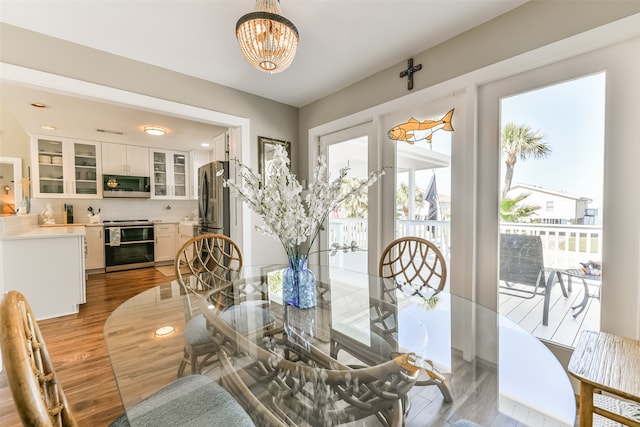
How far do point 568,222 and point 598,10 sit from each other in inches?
45.6

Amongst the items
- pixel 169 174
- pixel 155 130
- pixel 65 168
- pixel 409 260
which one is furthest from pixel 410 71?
pixel 65 168

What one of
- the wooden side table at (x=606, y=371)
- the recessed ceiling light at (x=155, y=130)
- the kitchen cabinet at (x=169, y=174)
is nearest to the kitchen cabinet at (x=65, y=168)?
the kitchen cabinet at (x=169, y=174)

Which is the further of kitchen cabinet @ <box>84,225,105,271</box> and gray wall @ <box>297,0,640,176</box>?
kitchen cabinet @ <box>84,225,105,271</box>

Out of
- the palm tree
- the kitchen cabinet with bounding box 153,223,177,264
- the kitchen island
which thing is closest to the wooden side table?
the palm tree

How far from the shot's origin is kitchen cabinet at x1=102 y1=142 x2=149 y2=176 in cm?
495

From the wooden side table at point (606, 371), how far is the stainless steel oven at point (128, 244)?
5922mm

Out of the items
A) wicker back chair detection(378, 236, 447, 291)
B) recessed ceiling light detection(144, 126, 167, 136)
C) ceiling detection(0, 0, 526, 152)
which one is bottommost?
wicker back chair detection(378, 236, 447, 291)

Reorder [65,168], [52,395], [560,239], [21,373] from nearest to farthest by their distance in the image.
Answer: [21,373] → [52,395] → [560,239] → [65,168]

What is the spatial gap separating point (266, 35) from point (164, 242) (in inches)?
199

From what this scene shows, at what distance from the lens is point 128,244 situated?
4930 millimetres

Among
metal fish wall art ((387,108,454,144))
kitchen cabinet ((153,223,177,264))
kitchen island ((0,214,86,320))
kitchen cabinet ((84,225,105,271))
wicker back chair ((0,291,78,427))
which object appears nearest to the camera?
wicker back chair ((0,291,78,427))

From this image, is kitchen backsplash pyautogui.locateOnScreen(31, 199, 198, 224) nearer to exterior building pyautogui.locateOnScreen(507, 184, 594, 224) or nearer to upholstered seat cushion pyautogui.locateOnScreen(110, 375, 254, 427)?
upholstered seat cushion pyautogui.locateOnScreen(110, 375, 254, 427)

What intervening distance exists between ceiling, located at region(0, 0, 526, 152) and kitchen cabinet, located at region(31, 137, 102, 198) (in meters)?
2.20

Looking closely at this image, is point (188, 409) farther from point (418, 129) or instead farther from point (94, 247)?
point (94, 247)
